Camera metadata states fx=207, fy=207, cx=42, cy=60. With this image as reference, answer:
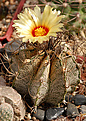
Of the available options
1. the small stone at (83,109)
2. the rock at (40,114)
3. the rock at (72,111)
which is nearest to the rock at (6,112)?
the rock at (40,114)

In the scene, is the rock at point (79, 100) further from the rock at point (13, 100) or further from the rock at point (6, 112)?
the rock at point (6, 112)

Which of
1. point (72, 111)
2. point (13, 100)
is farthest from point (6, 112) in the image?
point (72, 111)

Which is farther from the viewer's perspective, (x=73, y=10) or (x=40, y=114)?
(x=73, y=10)

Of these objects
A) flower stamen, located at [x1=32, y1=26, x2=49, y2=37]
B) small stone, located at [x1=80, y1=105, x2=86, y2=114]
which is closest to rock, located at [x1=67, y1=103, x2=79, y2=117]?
small stone, located at [x1=80, y1=105, x2=86, y2=114]

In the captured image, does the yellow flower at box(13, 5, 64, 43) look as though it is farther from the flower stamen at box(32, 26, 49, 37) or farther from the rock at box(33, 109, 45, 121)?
the rock at box(33, 109, 45, 121)

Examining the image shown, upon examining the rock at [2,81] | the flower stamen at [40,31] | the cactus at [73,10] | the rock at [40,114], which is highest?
the cactus at [73,10]

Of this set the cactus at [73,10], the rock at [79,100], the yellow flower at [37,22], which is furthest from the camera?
the cactus at [73,10]

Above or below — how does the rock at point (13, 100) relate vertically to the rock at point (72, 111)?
above

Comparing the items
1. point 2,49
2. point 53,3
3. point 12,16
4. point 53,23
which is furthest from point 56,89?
point 12,16

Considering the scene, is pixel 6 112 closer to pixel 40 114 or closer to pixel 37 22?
pixel 40 114
